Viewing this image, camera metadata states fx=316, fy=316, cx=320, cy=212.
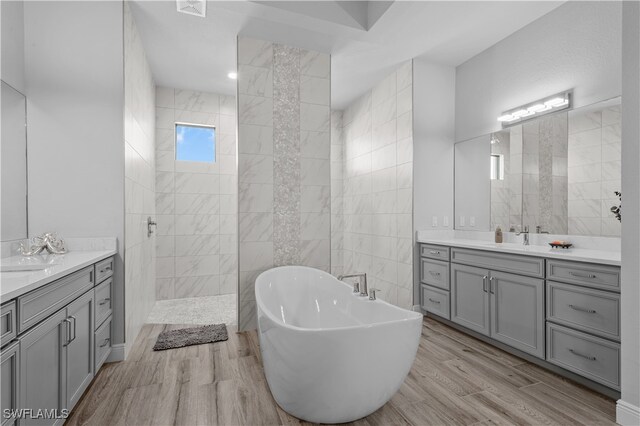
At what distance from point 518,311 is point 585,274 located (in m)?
0.58

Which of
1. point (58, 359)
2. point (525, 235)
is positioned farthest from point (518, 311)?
point (58, 359)

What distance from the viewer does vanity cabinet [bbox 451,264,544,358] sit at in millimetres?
2281

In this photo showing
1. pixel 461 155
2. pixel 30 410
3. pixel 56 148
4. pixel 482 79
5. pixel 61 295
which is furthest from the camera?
pixel 461 155

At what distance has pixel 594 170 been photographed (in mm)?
2410

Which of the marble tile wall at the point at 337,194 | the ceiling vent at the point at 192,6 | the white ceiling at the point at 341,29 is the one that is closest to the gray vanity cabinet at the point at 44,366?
the ceiling vent at the point at 192,6

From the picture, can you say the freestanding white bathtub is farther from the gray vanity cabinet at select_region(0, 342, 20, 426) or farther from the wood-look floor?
the gray vanity cabinet at select_region(0, 342, 20, 426)

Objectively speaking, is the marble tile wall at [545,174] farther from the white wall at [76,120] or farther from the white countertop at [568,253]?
the white wall at [76,120]

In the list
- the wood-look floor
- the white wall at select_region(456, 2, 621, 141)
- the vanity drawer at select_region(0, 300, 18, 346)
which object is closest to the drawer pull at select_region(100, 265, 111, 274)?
the wood-look floor

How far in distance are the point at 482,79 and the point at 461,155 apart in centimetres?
81

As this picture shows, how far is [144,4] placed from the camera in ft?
8.28

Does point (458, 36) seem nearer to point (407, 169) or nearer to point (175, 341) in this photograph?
point (407, 169)

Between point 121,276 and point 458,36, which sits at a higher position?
point 458,36

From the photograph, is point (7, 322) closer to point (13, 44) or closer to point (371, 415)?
point (371, 415)

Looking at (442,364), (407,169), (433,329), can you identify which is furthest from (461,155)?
(442,364)
